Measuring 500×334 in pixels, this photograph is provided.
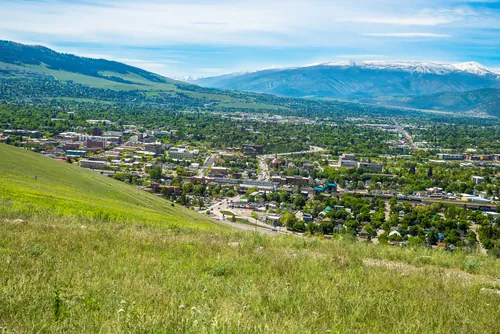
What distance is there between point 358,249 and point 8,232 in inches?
230

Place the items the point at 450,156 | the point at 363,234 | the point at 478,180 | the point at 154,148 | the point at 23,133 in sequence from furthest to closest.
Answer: the point at 450,156 → the point at 23,133 → the point at 154,148 → the point at 478,180 → the point at 363,234

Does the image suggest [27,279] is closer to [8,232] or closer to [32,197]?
Result: [8,232]

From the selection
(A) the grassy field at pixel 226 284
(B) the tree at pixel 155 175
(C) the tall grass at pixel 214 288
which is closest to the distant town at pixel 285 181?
(B) the tree at pixel 155 175

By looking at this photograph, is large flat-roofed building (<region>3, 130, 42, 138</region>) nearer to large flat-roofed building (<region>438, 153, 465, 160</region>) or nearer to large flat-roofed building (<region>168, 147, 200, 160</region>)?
large flat-roofed building (<region>168, 147, 200, 160</region>)

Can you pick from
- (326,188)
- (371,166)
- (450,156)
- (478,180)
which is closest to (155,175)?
(326,188)

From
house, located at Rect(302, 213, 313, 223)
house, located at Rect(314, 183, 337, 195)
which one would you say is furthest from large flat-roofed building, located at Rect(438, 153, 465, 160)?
house, located at Rect(302, 213, 313, 223)

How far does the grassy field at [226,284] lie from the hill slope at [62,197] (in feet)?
8.63

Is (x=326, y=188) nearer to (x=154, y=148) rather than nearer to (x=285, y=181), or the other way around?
(x=285, y=181)

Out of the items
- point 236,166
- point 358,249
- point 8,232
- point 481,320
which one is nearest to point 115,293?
point 8,232

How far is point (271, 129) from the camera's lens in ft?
330

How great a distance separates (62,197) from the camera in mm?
14055

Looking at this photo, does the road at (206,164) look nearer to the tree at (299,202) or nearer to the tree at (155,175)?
the tree at (155,175)

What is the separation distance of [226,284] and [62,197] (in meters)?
10.3

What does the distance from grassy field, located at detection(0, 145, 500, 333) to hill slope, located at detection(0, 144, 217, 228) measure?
8.63 feet
